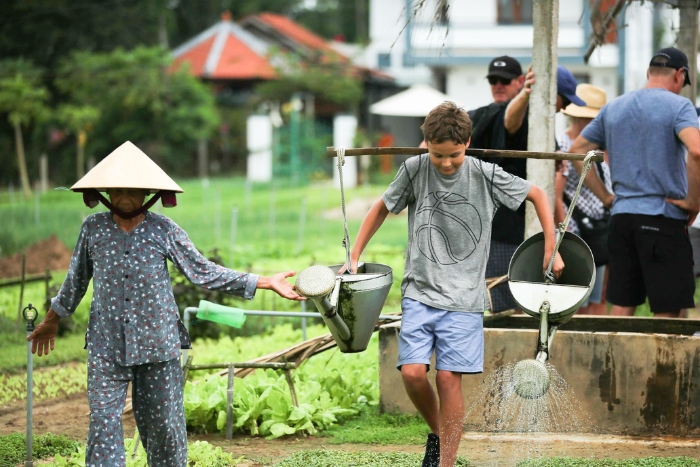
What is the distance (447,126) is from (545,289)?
890 mm

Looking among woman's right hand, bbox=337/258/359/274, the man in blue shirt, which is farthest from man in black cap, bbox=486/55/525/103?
woman's right hand, bbox=337/258/359/274

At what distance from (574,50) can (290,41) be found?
14695mm

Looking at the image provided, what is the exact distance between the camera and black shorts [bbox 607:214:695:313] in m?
5.74

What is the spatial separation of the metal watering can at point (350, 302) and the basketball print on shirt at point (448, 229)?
0.78ft

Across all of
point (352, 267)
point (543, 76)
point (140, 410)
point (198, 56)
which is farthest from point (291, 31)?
point (140, 410)

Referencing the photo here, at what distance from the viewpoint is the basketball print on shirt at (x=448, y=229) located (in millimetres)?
4438

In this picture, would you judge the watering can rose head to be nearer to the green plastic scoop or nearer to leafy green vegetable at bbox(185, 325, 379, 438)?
the green plastic scoop

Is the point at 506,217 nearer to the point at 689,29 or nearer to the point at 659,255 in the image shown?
the point at 659,255

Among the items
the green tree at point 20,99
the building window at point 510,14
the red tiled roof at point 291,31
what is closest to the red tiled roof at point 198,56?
the red tiled roof at point 291,31

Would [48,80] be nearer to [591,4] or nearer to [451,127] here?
[591,4]

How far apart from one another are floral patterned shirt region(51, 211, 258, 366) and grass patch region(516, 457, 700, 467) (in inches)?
68.3

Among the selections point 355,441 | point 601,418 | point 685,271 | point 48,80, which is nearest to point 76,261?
point 355,441

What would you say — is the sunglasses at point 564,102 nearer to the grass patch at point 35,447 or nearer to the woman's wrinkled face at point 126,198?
the woman's wrinkled face at point 126,198

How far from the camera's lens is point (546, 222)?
450 centimetres
